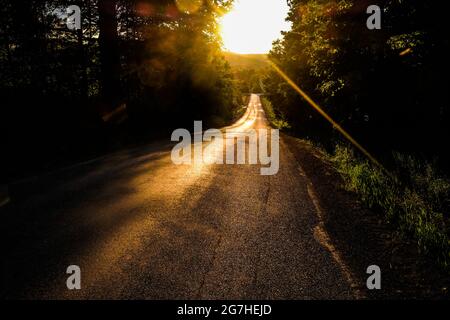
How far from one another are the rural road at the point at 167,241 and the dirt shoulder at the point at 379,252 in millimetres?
265

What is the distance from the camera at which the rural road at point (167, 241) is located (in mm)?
3629

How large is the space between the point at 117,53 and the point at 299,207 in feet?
44.5

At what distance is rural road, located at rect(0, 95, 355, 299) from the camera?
3.63 m

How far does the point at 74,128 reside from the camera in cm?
1321

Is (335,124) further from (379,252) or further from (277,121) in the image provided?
(277,121)

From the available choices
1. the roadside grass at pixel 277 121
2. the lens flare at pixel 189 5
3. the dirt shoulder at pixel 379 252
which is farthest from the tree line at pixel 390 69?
the roadside grass at pixel 277 121

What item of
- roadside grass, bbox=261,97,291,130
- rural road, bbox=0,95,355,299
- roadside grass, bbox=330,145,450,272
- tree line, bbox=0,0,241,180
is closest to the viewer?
rural road, bbox=0,95,355,299

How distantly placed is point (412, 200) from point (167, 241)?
15.8ft

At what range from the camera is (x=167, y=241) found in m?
4.80

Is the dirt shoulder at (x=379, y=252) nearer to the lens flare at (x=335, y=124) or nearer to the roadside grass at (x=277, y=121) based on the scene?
the lens flare at (x=335, y=124)

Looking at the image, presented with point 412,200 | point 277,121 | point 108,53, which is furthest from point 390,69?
point 277,121

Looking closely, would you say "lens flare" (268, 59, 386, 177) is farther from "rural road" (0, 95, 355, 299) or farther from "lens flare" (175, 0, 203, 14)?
"lens flare" (175, 0, 203, 14)

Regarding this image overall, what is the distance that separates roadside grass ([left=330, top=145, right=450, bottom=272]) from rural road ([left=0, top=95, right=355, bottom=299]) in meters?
1.32

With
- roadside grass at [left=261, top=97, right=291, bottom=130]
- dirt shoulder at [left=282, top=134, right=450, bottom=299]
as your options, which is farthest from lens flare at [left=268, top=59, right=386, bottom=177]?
roadside grass at [left=261, top=97, right=291, bottom=130]
